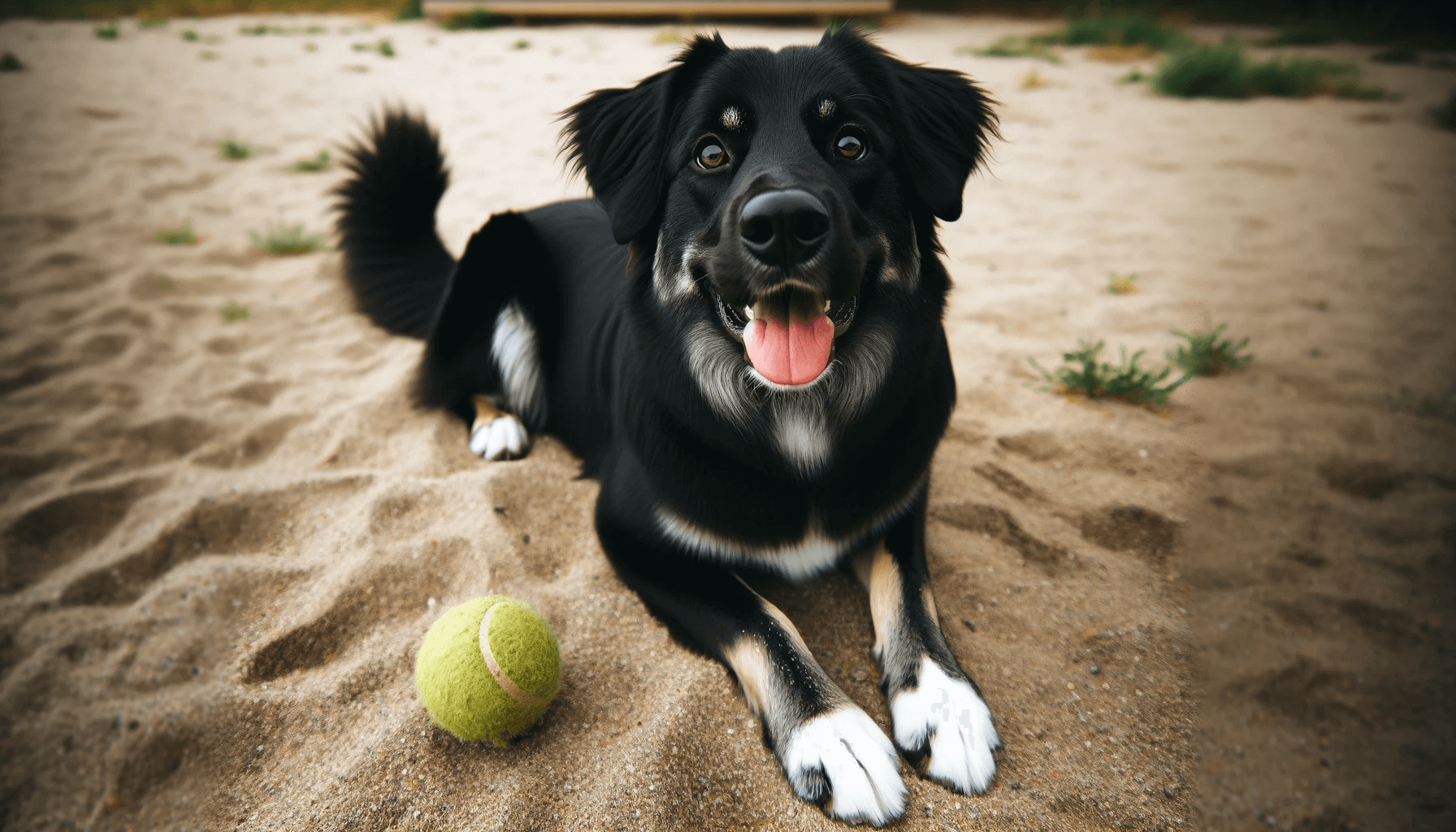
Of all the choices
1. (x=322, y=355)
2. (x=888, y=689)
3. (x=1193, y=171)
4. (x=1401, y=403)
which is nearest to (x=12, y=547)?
(x=322, y=355)

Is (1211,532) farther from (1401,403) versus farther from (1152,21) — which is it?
(1152,21)

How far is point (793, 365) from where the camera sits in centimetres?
183

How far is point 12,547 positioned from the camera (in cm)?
249

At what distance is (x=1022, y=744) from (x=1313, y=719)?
83 centimetres

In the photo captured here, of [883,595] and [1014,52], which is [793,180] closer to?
[883,595]

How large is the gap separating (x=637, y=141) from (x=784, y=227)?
0.75m

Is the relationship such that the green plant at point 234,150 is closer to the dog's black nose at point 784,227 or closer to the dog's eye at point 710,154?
the dog's eye at point 710,154

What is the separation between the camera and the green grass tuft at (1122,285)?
4176 mm

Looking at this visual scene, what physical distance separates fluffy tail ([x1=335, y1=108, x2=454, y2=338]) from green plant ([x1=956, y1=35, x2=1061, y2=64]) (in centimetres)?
868

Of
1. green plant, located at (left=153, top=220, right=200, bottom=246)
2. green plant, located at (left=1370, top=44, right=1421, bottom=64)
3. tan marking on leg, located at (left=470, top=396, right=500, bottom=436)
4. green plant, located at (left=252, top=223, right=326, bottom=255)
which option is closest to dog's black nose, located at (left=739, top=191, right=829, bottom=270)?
tan marking on leg, located at (left=470, top=396, right=500, bottom=436)

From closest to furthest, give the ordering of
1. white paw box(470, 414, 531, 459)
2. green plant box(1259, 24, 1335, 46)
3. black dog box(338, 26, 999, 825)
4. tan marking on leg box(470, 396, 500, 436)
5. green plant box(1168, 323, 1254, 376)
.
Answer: black dog box(338, 26, 999, 825) → white paw box(470, 414, 531, 459) → tan marking on leg box(470, 396, 500, 436) → green plant box(1168, 323, 1254, 376) → green plant box(1259, 24, 1335, 46)

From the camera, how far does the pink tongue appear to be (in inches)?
71.9

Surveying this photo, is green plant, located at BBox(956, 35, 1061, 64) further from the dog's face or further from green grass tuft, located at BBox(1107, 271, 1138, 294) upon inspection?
the dog's face

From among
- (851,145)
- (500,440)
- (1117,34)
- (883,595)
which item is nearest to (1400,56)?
(1117,34)
